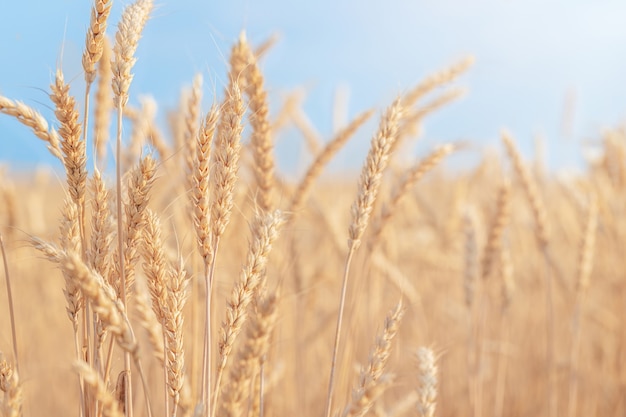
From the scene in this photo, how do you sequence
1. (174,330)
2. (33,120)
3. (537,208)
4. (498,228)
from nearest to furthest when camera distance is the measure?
(174,330) → (33,120) → (498,228) → (537,208)

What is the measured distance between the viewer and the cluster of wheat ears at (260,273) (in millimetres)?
1048

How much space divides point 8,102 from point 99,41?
0.71 ft

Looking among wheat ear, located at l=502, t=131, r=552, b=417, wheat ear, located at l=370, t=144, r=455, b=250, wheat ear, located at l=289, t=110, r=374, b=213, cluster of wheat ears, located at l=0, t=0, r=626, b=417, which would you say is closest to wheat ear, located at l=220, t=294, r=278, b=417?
cluster of wheat ears, located at l=0, t=0, r=626, b=417

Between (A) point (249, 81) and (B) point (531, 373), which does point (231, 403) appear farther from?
(B) point (531, 373)

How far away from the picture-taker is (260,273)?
1.12 m

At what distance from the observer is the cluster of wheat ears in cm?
105

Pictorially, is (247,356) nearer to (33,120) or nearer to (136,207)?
(136,207)

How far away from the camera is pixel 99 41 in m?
1.10

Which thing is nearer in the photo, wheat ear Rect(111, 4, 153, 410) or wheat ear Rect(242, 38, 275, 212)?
wheat ear Rect(111, 4, 153, 410)

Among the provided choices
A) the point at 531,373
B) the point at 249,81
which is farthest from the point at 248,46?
the point at 531,373

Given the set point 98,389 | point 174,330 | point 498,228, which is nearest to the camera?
point 98,389

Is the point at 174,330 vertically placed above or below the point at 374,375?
above

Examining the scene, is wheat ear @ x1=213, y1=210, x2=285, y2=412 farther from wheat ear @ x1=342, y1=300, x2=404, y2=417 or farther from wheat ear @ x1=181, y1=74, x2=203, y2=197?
wheat ear @ x1=181, y1=74, x2=203, y2=197

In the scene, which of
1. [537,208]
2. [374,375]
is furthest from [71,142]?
[537,208]
